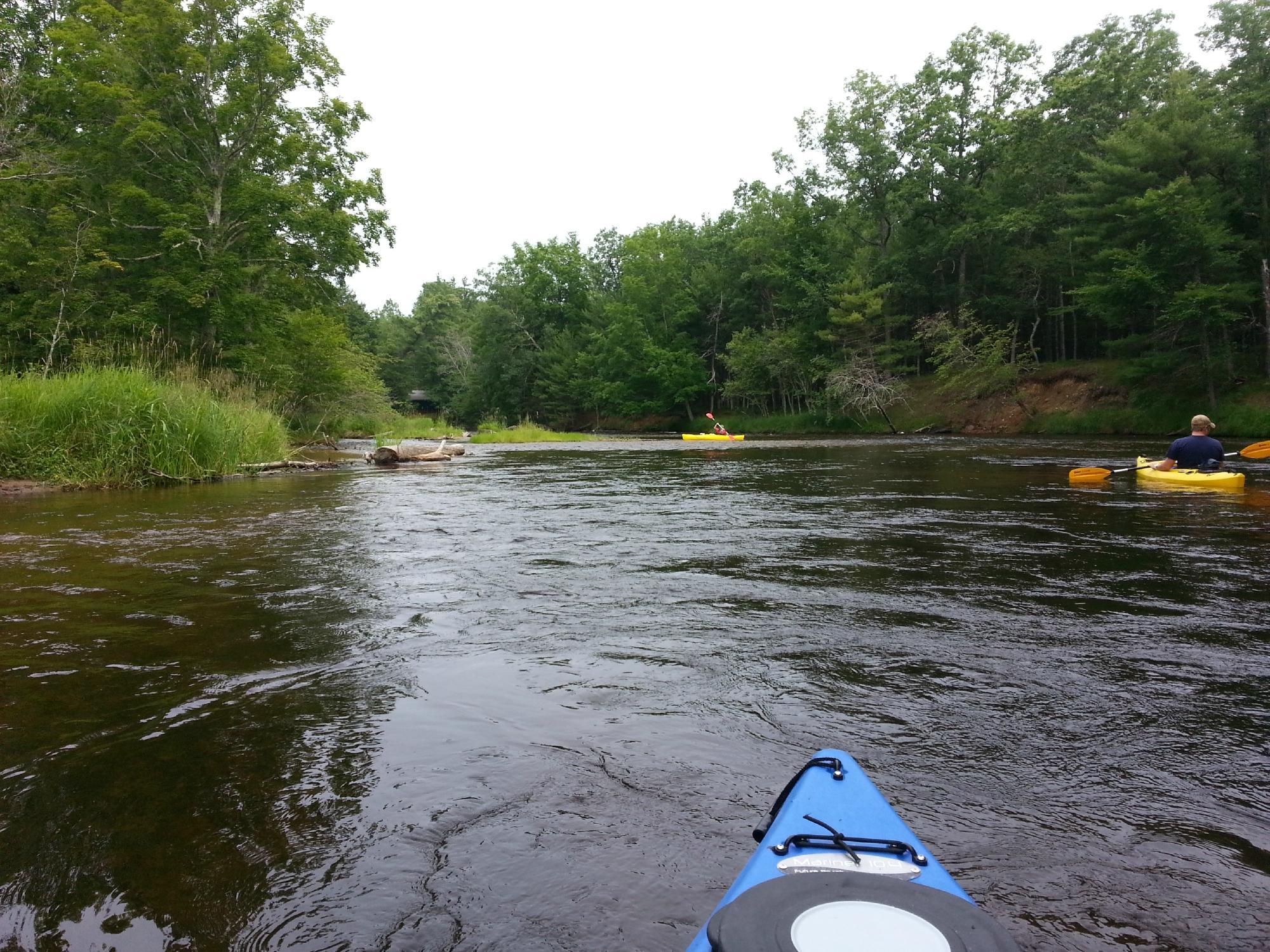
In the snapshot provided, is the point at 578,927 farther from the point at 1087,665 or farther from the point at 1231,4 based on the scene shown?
the point at 1231,4

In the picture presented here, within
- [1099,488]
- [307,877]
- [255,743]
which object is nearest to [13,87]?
[255,743]

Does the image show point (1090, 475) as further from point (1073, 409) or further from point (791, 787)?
point (1073, 409)

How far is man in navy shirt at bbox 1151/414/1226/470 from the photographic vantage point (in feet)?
35.5

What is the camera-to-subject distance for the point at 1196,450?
436 inches

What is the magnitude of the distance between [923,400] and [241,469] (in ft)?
104

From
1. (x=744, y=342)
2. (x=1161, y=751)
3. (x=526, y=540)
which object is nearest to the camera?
(x=1161, y=751)

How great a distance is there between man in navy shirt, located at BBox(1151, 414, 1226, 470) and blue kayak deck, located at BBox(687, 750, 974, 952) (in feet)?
36.6

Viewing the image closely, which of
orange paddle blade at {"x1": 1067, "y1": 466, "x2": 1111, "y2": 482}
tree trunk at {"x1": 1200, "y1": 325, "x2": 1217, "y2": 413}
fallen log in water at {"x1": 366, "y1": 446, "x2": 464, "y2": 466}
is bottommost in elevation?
orange paddle blade at {"x1": 1067, "y1": 466, "x2": 1111, "y2": 482}

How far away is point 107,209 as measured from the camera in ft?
69.2

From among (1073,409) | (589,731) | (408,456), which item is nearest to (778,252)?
(1073,409)

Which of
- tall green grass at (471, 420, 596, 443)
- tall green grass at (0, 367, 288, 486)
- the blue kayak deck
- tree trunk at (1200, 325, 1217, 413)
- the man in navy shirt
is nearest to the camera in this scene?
the blue kayak deck

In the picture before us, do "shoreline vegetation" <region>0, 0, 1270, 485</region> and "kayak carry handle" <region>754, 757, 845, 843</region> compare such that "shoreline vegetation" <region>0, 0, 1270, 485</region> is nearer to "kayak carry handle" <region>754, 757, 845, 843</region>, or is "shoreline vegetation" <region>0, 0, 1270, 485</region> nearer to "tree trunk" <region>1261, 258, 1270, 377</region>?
"tree trunk" <region>1261, 258, 1270, 377</region>

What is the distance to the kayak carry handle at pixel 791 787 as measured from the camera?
2188mm

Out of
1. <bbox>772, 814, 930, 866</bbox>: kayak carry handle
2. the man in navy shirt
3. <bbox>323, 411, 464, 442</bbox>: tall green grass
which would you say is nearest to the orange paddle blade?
the man in navy shirt
